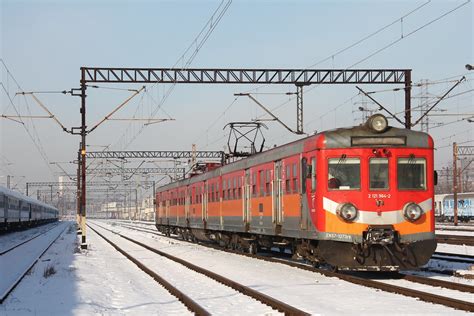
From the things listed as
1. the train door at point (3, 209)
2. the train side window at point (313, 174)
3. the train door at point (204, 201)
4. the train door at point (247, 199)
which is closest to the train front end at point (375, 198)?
the train side window at point (313, 174)

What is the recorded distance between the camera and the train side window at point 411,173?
50.3ft

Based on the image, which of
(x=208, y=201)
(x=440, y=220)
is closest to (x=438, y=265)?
(x=208, y=201)

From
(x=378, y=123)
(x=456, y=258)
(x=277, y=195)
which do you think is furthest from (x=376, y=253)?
(x=456, y=258)

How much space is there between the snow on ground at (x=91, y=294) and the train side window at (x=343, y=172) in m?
4.34

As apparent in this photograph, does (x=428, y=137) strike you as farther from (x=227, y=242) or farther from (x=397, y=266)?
(x=227, y=242)

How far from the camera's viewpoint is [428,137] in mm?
15734

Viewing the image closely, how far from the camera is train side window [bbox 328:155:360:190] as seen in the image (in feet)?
50.1

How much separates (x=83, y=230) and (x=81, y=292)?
1602 cm

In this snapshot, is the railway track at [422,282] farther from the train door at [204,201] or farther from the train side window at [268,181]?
the train door at [204,201]

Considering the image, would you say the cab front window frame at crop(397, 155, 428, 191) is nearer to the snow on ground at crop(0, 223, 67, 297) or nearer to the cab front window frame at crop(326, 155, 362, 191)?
the cab front window frame at crop(326, 155, 362, 191)

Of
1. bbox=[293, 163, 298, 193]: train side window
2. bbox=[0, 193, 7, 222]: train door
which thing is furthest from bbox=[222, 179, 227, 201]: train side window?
bbox=[0, 193, 7, 222]: train door

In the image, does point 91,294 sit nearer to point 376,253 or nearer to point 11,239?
point 376,253

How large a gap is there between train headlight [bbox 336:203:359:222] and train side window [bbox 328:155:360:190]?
452 mm

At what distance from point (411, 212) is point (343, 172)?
1.67 meters
